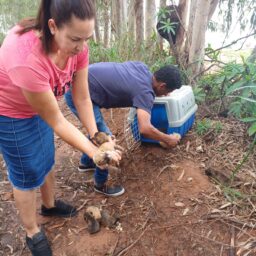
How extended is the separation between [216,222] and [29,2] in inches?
361

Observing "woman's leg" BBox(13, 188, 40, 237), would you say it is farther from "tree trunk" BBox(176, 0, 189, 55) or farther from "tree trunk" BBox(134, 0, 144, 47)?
"tree trunk" BBox(134, 0, 144, 47)

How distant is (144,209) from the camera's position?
2174 mm

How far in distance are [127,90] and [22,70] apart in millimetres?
1119

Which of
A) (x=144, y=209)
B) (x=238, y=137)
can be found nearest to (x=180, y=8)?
(x=238, y=137)

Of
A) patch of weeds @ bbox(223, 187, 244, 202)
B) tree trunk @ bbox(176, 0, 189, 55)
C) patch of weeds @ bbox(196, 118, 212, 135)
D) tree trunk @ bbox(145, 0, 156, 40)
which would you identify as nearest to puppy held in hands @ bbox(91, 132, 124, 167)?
patch of weeds @ bbox(223, 187, 244, 202)

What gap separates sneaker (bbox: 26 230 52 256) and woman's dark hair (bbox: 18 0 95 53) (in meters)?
1.17

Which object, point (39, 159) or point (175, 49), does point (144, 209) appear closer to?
point (39, 159)

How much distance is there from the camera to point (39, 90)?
1300mm

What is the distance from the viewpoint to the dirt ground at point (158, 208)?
1.89 meters

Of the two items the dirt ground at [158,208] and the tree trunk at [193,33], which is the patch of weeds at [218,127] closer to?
the dirt ground at [158,208]

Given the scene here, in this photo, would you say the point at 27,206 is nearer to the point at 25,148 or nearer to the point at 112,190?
the point at 25,148

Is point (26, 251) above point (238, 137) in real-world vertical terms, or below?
below

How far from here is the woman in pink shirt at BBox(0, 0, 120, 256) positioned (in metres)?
1.26

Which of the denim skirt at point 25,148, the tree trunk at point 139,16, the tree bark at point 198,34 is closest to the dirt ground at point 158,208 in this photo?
the denim skirt at point 25,148
